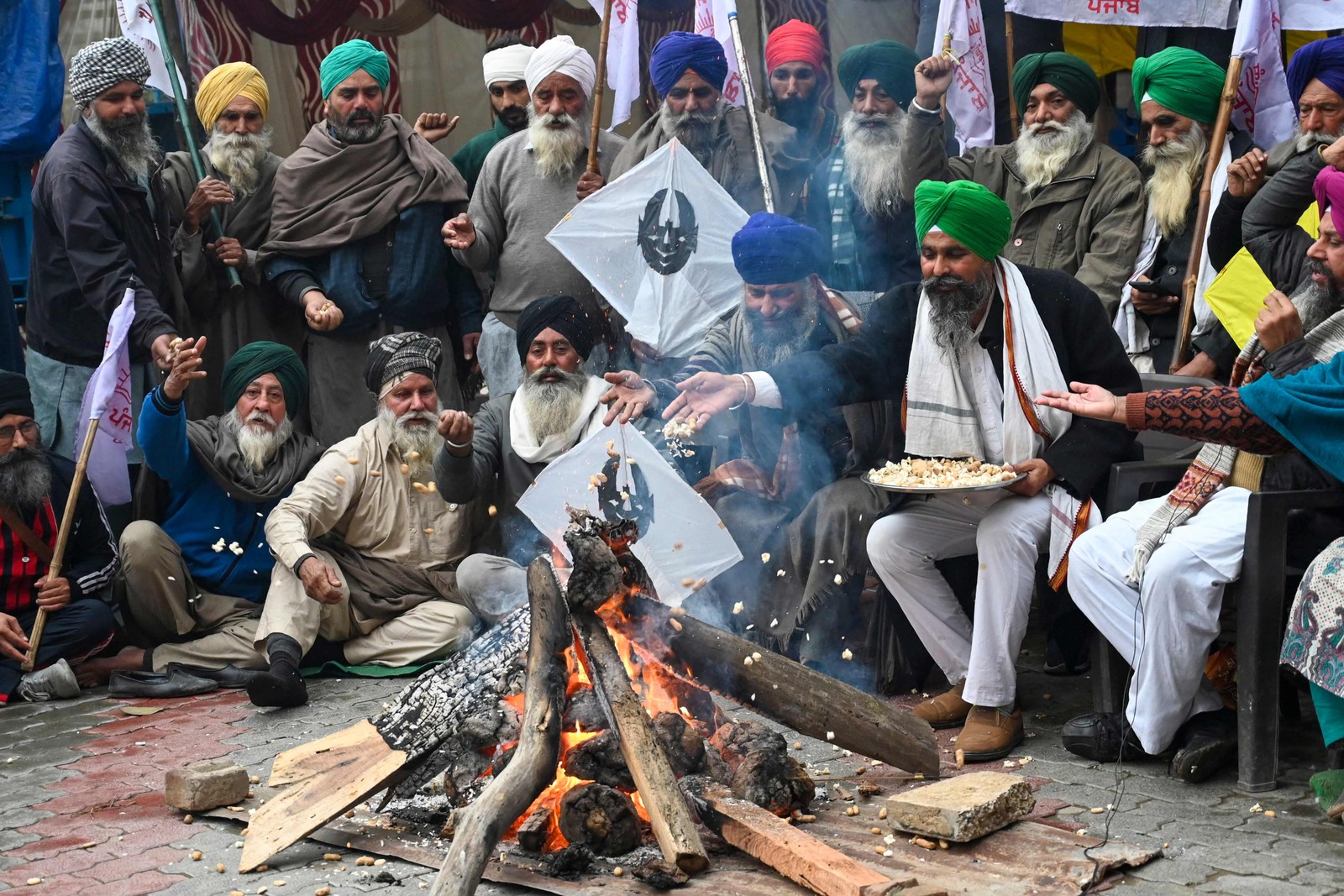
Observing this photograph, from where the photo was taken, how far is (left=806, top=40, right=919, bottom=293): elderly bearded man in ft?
23.5

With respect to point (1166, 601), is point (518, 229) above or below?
above

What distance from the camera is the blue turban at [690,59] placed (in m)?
7.45

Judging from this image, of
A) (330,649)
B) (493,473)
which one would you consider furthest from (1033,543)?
(330,649)

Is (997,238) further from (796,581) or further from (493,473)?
(493,473)

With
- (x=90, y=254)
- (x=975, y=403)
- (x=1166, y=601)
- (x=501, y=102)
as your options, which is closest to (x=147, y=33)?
(x=90, y=254)

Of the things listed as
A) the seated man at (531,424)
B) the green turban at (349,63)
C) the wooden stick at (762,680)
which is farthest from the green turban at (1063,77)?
the wooden stick at (762,680)

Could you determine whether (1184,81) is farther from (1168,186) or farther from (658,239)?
(658,239)

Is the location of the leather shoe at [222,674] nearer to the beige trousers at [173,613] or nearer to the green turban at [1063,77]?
the beige trousers at [173,613]

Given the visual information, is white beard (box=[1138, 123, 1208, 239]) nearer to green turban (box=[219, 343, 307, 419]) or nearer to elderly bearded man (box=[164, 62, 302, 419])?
green turban (box=[219, 343, 307, 419])

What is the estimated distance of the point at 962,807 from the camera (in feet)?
14.1

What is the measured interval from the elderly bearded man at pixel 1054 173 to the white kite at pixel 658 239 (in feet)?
3.17

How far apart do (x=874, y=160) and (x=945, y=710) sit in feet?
9.53

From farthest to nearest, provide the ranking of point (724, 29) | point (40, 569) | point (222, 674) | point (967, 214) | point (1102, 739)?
1. point (724, 29)
2. point (40, 569)
3. point (222, 674)
4. point (967, 214)
5. point (1102, 739)

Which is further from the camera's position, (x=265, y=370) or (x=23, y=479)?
(x=265, y=370)
